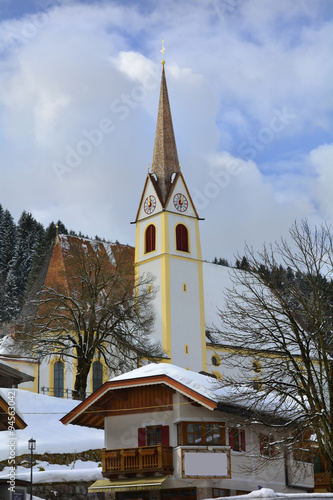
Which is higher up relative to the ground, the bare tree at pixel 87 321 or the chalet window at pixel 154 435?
the bare tree at pixel 87 321

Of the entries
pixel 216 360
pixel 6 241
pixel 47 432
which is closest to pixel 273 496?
pixel 47 432

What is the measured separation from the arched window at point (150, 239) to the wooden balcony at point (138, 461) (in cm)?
3421

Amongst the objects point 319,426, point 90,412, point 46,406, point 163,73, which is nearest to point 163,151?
point 163,73

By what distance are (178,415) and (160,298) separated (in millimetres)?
31531

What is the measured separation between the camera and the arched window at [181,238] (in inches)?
2237

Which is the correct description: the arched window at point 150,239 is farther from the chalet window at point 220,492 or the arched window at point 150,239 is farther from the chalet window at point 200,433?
the chalet window at point 220,492

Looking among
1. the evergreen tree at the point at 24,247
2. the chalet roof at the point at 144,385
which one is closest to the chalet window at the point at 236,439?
the chalet roof at the point at 144,385

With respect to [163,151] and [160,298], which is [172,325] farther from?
[163,151]

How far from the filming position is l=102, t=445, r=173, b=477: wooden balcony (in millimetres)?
22203

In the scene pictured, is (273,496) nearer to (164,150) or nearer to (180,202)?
(180,202)

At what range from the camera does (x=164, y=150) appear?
6103cm

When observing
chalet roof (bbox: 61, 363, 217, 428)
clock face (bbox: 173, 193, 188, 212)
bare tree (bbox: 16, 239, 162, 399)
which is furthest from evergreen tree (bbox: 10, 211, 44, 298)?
chalet roof (bbox: 61, 363, 217, 428)

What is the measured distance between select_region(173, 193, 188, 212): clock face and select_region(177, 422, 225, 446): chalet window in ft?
118

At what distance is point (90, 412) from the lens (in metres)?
24.5
